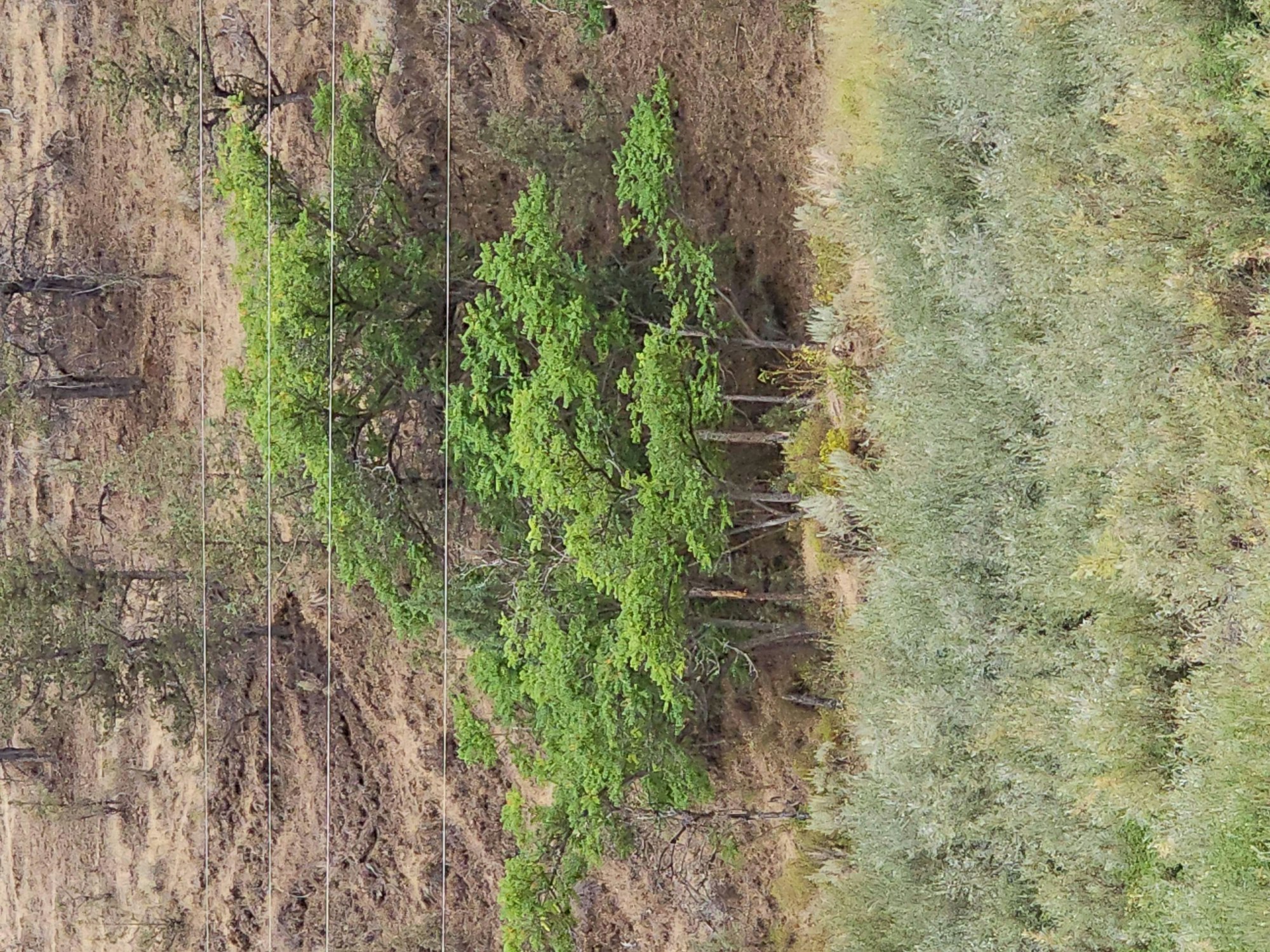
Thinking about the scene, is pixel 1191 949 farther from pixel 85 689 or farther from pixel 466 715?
pixel 85 689

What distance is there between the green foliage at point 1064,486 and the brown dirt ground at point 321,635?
5.17 feet

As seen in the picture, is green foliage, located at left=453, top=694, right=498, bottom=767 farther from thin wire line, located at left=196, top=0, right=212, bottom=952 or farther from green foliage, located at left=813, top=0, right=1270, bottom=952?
thin wire line, located at left=196, top=0, right=212, bottom=952

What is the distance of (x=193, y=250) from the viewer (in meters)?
11.1

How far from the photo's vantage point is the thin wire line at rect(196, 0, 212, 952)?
34.6 ft

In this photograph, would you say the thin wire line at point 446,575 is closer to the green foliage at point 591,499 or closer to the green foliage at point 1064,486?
the green foliage at point 591,499

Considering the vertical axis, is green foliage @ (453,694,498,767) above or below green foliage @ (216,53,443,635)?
below

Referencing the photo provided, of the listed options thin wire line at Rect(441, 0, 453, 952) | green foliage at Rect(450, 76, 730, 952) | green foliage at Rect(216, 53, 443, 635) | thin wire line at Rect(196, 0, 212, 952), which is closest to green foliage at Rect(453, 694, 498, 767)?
green foliage at Rect(450, 76, 730, 952)

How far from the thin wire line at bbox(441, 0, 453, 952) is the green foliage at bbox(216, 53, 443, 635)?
154 mm

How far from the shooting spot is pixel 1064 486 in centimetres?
616

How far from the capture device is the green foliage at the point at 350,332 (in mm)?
8258

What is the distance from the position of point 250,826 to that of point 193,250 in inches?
212

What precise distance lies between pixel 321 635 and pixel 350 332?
3.38 meters

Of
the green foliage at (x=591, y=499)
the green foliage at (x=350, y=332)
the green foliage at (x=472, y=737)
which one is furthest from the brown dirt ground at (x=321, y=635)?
the green foliage at (x=472, y=737)

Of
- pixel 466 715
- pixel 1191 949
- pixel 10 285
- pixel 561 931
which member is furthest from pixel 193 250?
pixel 1191 949
